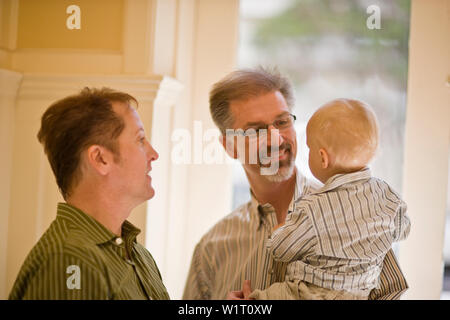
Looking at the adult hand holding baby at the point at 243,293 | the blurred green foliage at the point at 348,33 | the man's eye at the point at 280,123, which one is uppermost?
the blurred green foliage at the point at 348,33

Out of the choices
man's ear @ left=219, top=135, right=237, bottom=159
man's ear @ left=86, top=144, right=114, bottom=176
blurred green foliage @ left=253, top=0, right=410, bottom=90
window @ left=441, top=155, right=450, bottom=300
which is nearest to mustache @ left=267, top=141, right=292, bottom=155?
man's ear @ left=219, top=135, right=237, bottom=159

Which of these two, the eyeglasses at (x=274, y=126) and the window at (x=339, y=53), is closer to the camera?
the eyeglasses at (x=274, y=126)

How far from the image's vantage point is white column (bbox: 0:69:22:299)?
1121 mm

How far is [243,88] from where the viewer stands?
1099 mm

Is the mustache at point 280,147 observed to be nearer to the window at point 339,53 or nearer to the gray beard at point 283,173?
the gray beard at point 283,173

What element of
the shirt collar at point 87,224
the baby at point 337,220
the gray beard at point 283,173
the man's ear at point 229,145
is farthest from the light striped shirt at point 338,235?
the shirt collar at point 87,224

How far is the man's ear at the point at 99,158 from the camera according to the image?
93 centimetres

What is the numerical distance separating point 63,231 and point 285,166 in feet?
1.70

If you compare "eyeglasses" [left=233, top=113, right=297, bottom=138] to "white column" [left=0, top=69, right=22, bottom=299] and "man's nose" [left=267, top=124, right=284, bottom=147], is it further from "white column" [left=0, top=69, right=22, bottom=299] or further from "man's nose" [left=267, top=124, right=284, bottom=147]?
"white column" [left=0, top=69, right=22, bottom=299]

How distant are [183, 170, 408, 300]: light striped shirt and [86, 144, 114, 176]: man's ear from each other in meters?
0.40

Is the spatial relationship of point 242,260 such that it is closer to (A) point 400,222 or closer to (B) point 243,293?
(B) point 243,293

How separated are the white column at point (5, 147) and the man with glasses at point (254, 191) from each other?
0.47 metres

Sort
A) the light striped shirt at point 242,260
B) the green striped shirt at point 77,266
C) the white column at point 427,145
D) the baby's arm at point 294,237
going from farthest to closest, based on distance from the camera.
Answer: the white column at point 427,145, the light striped shirt at point 242,260, the baby's arm at point 294,237, the green striped shirt at point 77,266
